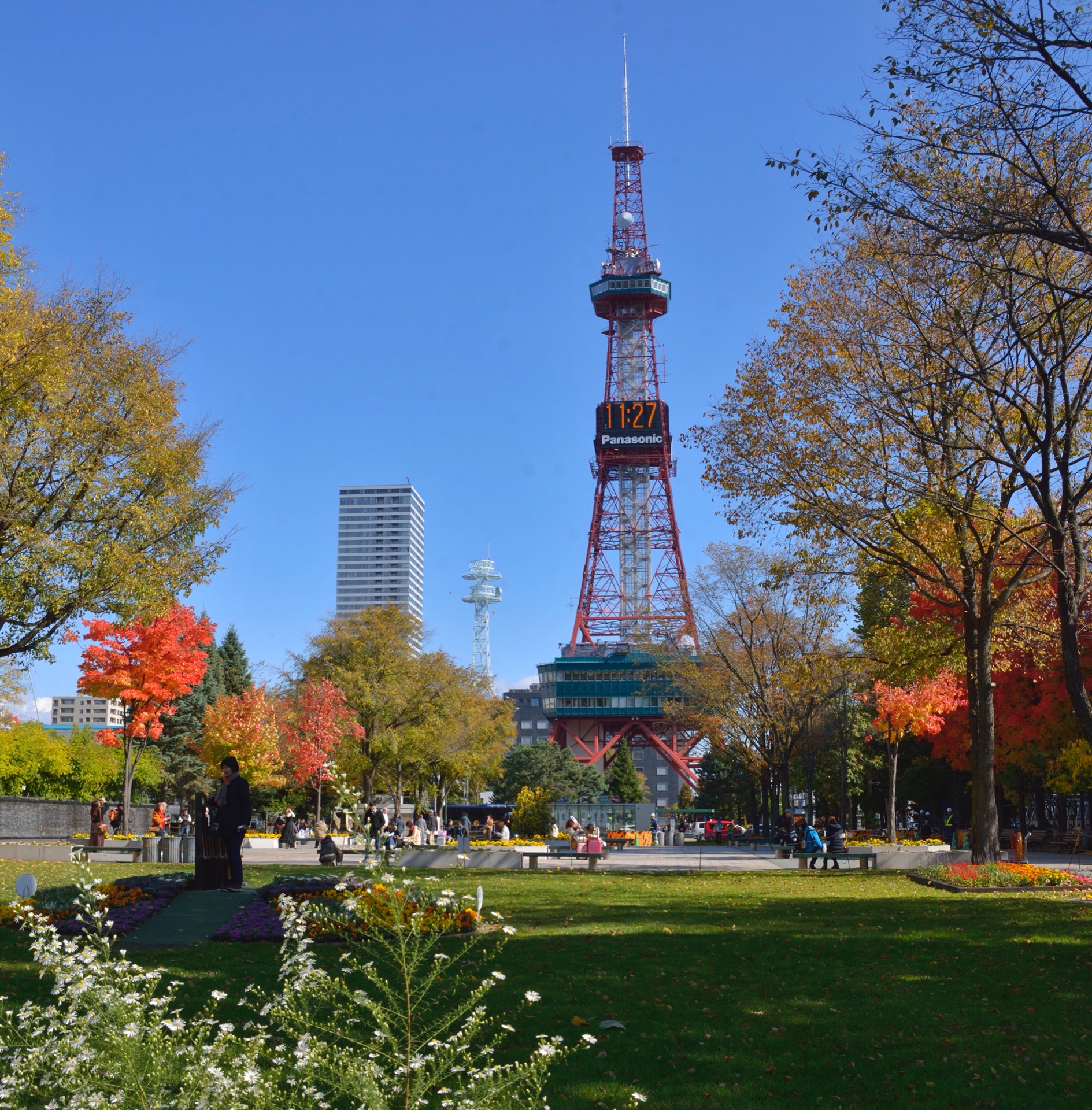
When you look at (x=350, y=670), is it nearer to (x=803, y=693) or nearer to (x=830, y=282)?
(x=803, y=693)

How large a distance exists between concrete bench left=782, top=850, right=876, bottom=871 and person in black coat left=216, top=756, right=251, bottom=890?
A: 1519 cm

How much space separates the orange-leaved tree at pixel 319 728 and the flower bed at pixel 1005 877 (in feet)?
92.6

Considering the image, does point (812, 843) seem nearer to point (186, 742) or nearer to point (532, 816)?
Answer: point (532, 816)

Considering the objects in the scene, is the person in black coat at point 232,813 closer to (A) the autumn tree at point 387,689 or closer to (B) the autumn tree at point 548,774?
(A) the autumn tree at point 387,689

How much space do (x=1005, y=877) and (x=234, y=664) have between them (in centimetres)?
5859

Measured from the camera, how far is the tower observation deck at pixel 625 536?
87062 mm

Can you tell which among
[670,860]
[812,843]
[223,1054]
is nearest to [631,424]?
[670,860]

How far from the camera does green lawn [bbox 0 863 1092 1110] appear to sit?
6449mm

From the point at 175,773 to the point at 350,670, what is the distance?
66.6 feet

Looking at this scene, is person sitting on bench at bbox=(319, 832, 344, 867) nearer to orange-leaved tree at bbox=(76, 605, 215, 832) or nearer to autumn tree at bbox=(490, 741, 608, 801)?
orange-leaved tree at bbox=(76, 605, 215, 832)

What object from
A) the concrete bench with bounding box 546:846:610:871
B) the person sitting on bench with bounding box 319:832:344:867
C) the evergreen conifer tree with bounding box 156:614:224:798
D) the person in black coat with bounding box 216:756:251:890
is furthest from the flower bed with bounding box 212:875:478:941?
the evergreen conifer tree with bounding box 156:614:224:798

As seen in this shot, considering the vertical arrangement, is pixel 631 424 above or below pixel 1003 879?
above

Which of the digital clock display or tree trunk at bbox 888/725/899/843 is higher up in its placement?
the digital clock display

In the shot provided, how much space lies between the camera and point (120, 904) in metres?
12.7
